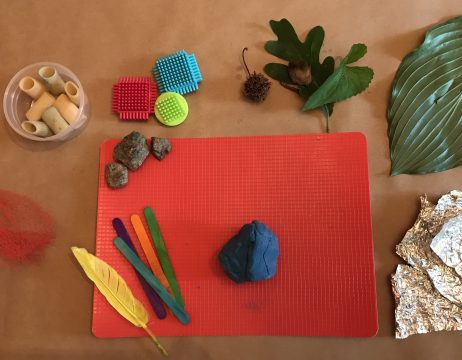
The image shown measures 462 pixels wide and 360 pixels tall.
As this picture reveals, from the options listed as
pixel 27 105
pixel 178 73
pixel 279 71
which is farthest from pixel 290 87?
pixel 27 105

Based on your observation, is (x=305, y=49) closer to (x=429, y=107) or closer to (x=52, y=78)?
(x=429, y=107)

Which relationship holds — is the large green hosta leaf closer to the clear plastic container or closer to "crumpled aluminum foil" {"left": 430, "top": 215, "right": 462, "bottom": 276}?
"crumpled aluminum foil" {"left": 430, "top": 215, "right": 462, "bottom": 276}

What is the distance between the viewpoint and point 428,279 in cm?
91

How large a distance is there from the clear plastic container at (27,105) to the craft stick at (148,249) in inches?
→ 9.6

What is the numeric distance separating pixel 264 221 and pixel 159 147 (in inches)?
11.1

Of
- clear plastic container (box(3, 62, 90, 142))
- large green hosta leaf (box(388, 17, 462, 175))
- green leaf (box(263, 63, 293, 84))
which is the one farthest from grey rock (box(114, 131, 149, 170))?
large green hosta leaf (box(388, 17, 462, 175))

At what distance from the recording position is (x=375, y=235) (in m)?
0.95

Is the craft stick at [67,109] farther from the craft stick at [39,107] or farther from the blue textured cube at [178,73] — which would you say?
the blue textured cube at [178,73]

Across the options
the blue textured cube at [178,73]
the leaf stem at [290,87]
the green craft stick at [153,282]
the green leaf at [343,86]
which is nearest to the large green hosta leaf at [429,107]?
the green leaf at [343,86]

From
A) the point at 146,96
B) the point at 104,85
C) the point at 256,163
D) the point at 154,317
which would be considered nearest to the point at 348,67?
the point at 256,163

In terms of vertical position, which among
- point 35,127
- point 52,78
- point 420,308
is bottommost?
point 420,308

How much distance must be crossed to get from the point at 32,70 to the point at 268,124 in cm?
56

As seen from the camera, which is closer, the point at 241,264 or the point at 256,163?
the point at 241,264

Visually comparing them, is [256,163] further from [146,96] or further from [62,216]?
[62,216]
